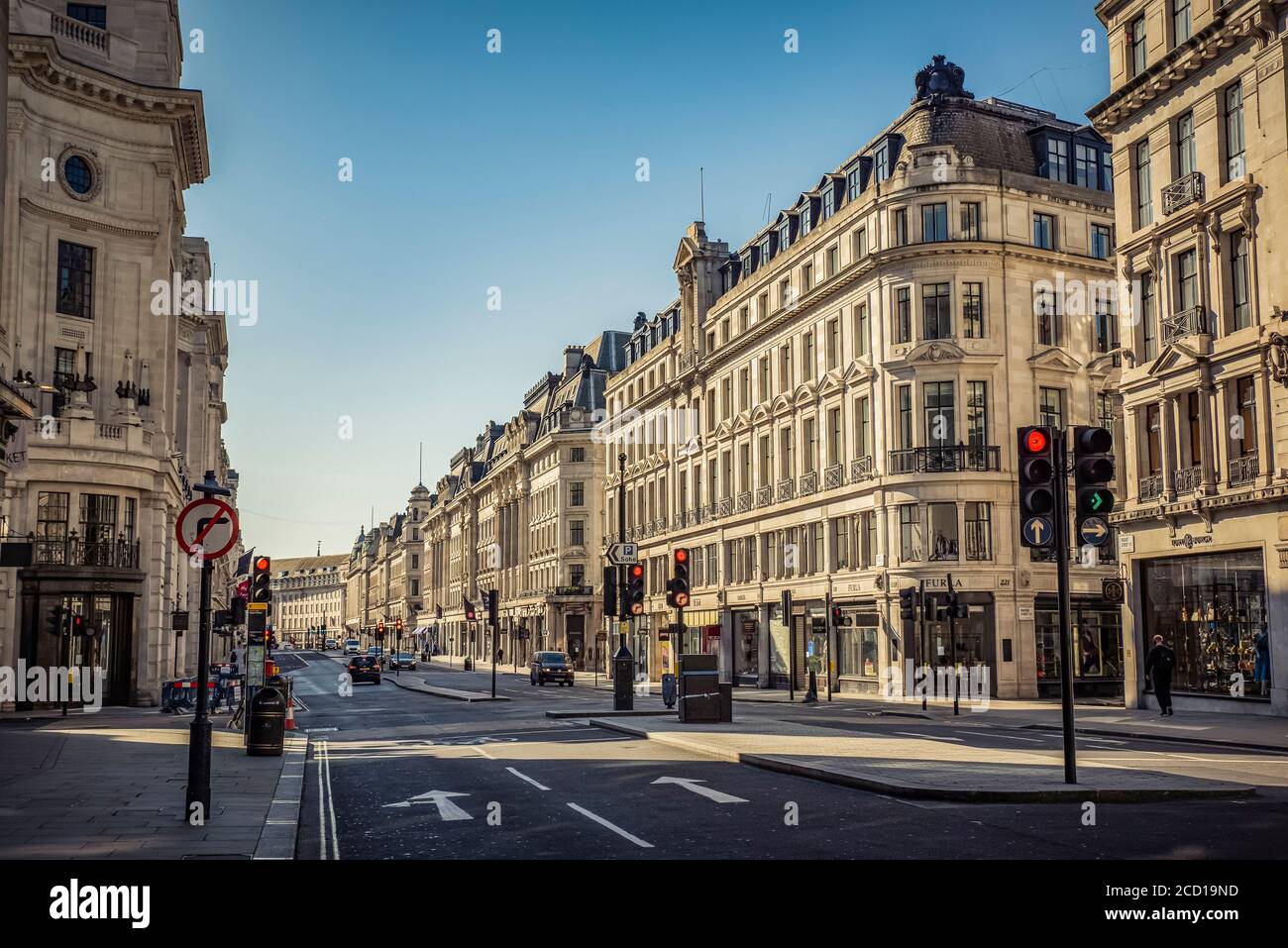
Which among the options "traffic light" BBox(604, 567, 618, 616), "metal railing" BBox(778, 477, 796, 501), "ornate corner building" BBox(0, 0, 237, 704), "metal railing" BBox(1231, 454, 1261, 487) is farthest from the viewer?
"metal railing" BBox(778, 477, 796, 501)

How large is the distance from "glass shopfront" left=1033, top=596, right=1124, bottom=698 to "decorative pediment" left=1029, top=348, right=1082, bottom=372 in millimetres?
8389

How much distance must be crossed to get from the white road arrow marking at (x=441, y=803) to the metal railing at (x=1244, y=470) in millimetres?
21781

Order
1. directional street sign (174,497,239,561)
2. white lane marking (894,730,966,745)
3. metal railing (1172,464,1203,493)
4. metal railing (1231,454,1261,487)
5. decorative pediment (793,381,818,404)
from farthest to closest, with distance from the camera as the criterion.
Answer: decorative pediment (793,381,818,404), metal railing (1172,464,1203,493), metal railing (1231,454,1261,487), white lane marking (894,730,966,745), directional street sign (174,497,239,561)

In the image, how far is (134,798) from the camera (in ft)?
45.2

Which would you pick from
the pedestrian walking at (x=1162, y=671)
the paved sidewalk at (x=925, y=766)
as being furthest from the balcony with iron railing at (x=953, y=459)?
the paved sidewalk at (x=925, y=766)

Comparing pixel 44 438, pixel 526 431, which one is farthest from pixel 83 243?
pixel 526 431

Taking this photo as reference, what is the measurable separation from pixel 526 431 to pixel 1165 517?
74819mm

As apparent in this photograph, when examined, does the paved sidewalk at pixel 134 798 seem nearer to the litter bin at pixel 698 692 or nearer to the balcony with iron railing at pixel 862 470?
the litter bin at pixel 698 692

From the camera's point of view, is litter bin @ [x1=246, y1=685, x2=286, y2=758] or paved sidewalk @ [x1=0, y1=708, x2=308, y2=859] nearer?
paved sidewalk @ [x1=0, y1=708, x2=308, y2=859]

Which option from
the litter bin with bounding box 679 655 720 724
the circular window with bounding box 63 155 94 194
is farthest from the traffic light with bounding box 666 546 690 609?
the circular window with bounding box 63 155 94 194

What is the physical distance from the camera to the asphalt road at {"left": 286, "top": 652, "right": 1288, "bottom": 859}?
33.0 ft

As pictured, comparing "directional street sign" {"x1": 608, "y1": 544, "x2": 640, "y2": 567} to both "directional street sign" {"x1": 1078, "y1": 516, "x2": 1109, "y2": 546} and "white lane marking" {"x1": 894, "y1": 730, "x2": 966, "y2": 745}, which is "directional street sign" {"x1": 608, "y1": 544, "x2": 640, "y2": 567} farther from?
"directional street sign" {"x1": 1078, "y1": 516, "x2": 1109, "y2": 546}

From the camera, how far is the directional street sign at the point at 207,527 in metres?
12.3
